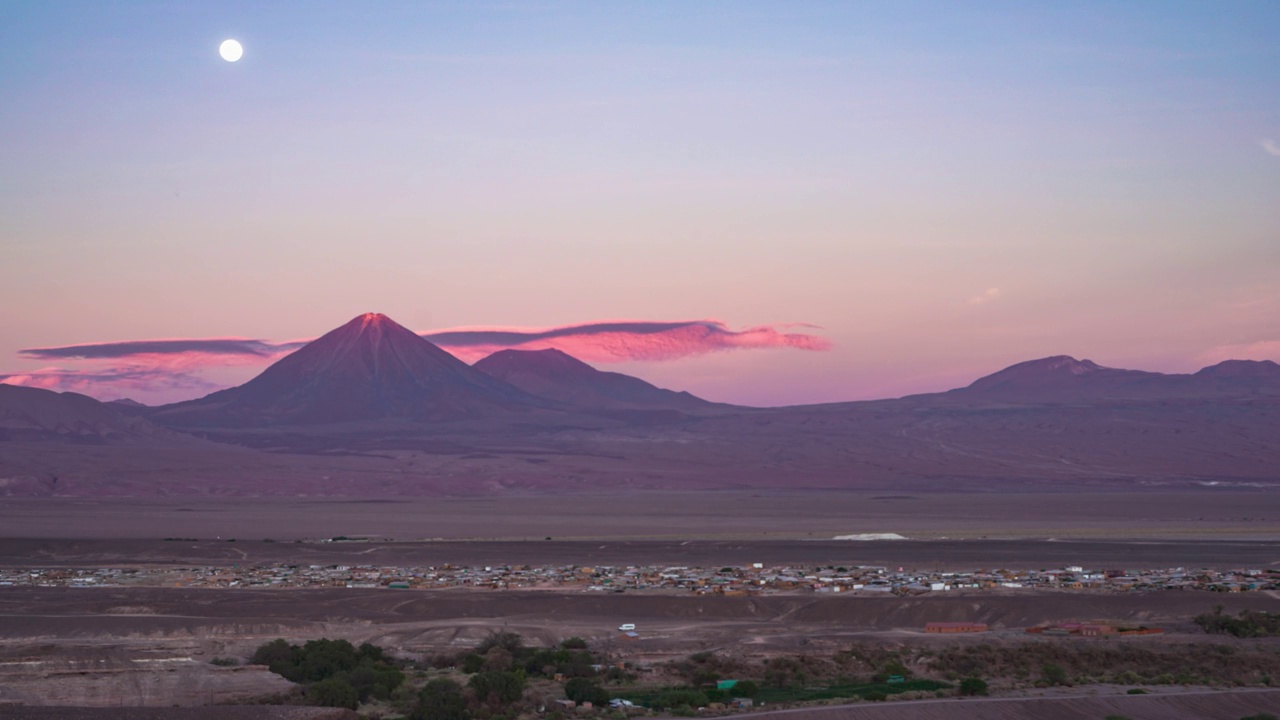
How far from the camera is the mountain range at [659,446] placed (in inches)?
4311

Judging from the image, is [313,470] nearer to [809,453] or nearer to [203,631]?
[809,453]

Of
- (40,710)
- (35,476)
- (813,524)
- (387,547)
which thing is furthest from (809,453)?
(40,710)

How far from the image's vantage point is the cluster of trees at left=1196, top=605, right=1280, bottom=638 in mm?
28641

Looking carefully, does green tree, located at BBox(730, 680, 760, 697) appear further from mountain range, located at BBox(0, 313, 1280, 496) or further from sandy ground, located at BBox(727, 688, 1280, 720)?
mountain range, located at BBox(0, 313, 1280, 496)

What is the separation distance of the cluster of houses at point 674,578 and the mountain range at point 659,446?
2405 inches

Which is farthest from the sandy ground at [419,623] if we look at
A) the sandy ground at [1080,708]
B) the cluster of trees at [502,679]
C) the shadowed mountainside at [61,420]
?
the shadowed mountainside at [61,420]

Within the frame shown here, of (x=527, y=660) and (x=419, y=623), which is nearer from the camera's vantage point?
(x=527, y=660)

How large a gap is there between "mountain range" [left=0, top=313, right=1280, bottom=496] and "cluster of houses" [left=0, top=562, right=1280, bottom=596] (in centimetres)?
6109

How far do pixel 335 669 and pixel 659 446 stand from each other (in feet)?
370

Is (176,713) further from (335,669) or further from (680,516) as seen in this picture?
(680,516)

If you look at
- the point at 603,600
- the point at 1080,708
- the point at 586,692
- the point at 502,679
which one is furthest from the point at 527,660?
the point at 603,600

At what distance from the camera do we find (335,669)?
24250 mm

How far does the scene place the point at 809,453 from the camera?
126 meters

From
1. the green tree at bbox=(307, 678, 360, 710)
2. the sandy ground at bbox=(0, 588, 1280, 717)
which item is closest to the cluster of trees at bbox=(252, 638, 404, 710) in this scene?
the green tree at bbox=(307, 678, 360, 710)
